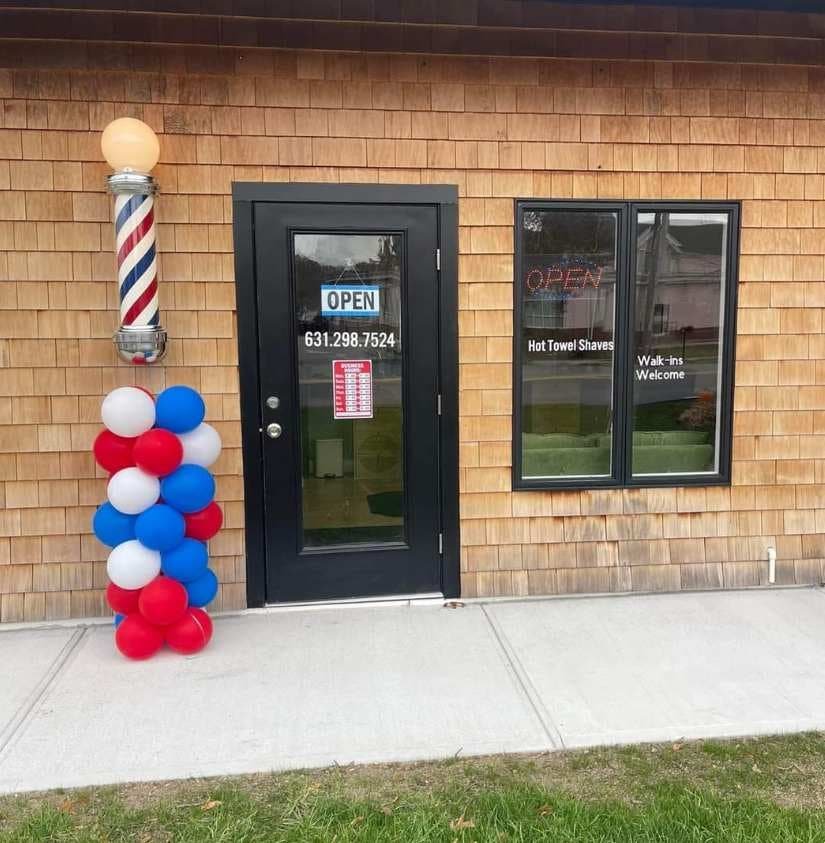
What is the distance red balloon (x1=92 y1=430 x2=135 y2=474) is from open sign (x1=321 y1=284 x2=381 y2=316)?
3.88ft

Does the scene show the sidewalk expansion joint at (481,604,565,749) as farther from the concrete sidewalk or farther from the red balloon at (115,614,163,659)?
the red balloon at (115,614,163,659)

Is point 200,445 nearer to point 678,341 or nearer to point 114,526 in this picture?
point 114,526

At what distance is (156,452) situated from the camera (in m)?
3.34

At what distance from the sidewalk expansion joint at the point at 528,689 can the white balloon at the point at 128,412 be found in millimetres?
1915

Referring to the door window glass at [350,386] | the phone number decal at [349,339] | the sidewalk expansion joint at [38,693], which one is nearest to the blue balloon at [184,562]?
the sidewalk expansion joint at [38,693]

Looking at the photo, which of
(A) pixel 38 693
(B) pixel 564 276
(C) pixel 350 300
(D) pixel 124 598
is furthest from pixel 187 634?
(B) pixel 564 276

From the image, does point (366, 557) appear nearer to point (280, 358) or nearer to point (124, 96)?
point (280, 358)

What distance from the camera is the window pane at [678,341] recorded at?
424 centimetres

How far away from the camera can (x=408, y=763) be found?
2.72 metres

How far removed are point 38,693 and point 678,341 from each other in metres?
3.57

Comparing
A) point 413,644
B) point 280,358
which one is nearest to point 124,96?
point 280,358

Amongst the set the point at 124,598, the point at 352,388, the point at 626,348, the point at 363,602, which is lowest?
the point at 363,602

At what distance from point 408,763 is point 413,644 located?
0.96m

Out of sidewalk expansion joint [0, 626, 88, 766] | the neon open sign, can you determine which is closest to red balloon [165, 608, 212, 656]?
sidewalk expansion joint [0, 626, 88, 766]
